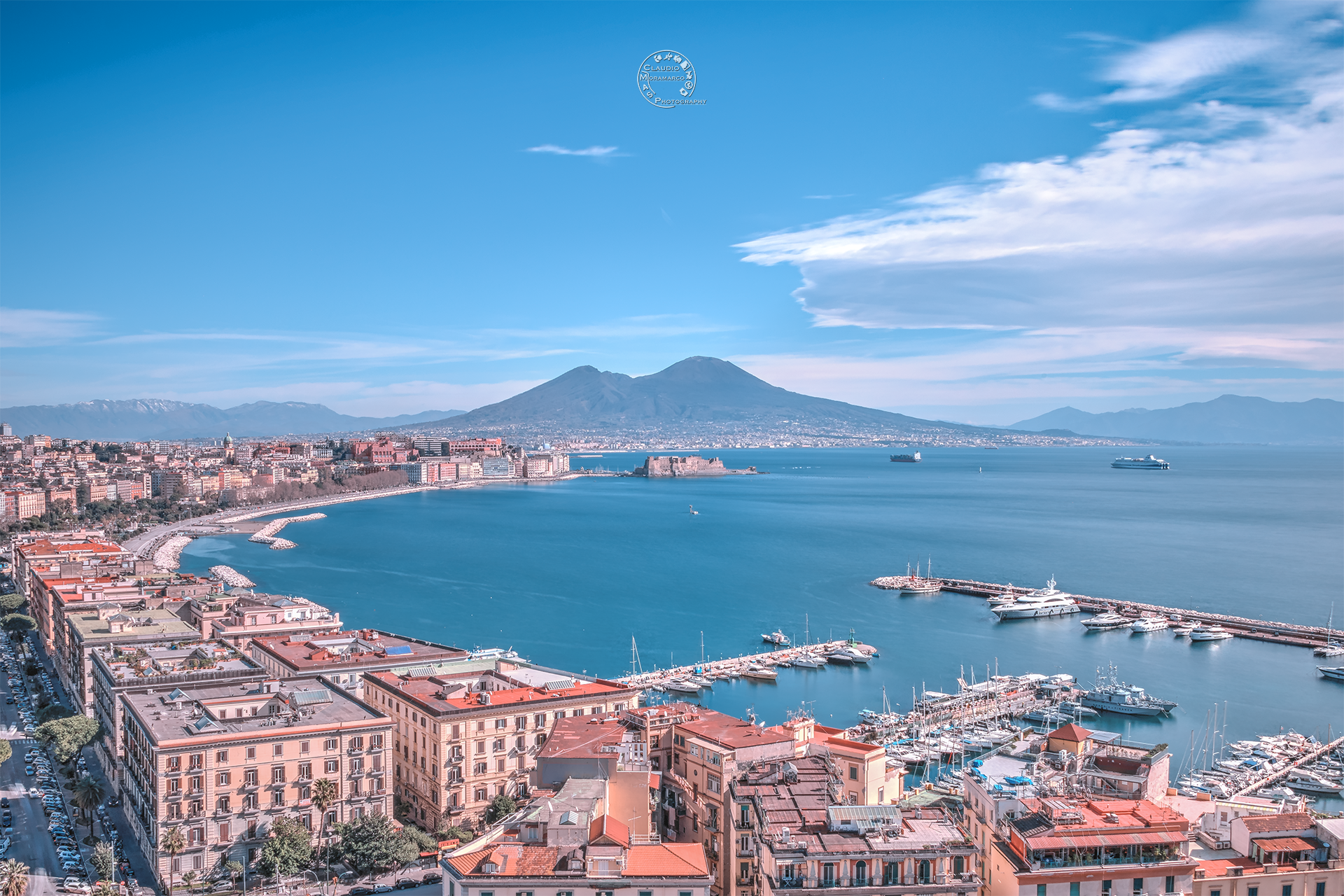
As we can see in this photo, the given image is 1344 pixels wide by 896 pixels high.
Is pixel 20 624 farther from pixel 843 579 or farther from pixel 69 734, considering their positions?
pixel 843 579

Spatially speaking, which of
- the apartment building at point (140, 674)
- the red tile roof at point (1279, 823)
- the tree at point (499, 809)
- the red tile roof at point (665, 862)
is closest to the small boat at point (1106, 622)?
the tree at point (499, 809)

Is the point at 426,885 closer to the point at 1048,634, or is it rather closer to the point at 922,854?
the point at 922,854

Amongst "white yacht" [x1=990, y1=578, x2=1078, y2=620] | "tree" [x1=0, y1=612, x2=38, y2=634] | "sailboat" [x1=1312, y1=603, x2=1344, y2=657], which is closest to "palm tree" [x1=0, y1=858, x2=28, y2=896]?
"tree" [x1=0, y1=612, x2=38, y2=634]

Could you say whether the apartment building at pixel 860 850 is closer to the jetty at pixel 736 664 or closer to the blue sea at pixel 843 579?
the blue sea at pixel 843 579

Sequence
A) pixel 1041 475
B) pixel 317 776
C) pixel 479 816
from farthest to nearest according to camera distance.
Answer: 1. pixel 1041 475
2. pixel 479 816
3. pixel 317 776

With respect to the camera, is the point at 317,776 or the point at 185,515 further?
the point at 185,515

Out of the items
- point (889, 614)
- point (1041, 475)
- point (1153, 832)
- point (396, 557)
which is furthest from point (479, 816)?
point (1041, 475)
